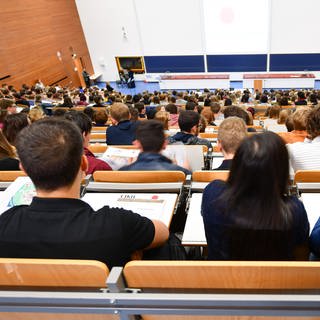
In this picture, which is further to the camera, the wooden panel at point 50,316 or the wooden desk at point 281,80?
the wooden desk at point 281,80

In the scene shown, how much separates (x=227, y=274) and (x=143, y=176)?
1.11 m

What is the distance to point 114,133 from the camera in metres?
3.83

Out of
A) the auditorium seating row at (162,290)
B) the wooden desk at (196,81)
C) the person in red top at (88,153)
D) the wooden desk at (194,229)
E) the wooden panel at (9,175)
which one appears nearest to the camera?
the auditorium seating row at (162,290)

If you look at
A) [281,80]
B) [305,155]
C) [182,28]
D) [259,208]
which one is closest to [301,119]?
[305,155]

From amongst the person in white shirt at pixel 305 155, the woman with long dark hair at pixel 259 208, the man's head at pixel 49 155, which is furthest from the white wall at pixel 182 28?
the man's head at pixel 49 155

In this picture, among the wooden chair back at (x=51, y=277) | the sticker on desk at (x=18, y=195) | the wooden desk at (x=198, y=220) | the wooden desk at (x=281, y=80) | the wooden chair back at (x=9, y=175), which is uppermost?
the wooden chair back at (x=51, y=277)

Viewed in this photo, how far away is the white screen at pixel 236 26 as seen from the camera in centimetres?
1161

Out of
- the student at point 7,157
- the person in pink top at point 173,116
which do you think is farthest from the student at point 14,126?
the person in pink top at point 173,116

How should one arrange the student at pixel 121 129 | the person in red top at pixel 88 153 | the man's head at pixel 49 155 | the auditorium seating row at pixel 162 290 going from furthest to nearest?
the student at pixel 121 129, the person in red top at pixel 88 153, the man's head at pixel 49 155, the auditorium seating row at pixel 162 290

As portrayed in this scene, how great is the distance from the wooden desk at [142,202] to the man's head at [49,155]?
0.55 meters

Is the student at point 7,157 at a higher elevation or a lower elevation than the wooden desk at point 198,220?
higher

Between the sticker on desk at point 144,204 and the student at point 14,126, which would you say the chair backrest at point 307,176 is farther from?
the student at point 14,126

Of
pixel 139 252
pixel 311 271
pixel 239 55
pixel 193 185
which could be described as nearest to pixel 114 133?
pixel 193 185

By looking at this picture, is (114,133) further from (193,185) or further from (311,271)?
(311,271)
